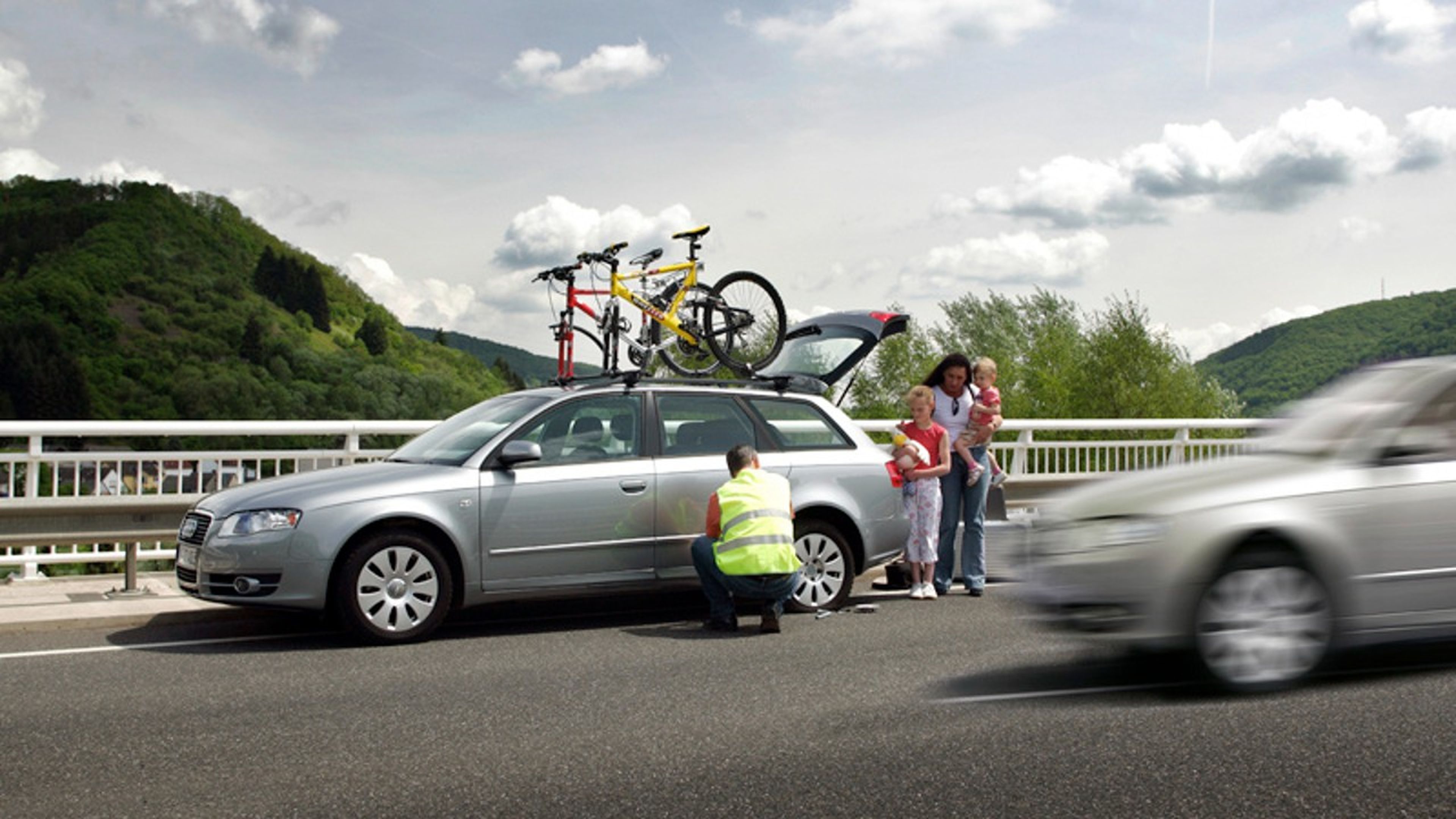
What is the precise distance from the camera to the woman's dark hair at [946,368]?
10.6 m

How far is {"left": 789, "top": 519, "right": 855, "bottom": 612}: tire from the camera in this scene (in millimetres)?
9688

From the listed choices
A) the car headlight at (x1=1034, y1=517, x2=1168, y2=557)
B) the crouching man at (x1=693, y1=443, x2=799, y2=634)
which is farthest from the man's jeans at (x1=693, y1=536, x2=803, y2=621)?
the car headlight at (x1=1034, y1=517, x2=1168, y2=557)

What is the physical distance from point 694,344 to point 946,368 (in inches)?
187

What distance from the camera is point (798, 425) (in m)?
9.99

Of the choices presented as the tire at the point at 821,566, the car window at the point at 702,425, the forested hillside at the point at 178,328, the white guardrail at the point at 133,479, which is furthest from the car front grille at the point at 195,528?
the forested hillside at the point at 178,328

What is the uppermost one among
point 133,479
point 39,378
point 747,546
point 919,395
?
point 39,378

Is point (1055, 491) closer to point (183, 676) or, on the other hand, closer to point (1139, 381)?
point (183, 676)

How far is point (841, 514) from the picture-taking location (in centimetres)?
984

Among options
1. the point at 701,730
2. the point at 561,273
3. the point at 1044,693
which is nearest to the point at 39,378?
the point at 561,273

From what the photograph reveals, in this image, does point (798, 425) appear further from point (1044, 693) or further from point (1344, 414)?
point (1344, 414)

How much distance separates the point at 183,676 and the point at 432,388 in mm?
66334

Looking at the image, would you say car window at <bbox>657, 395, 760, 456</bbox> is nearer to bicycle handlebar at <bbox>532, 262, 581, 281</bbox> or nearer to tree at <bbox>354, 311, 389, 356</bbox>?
bicycle handlebar at <bbox>532, 262, 581, 281</bbox>

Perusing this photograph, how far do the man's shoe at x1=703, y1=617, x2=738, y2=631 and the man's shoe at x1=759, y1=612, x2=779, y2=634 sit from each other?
0.56 ft

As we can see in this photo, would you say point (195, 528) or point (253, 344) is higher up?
point (253, 344)
